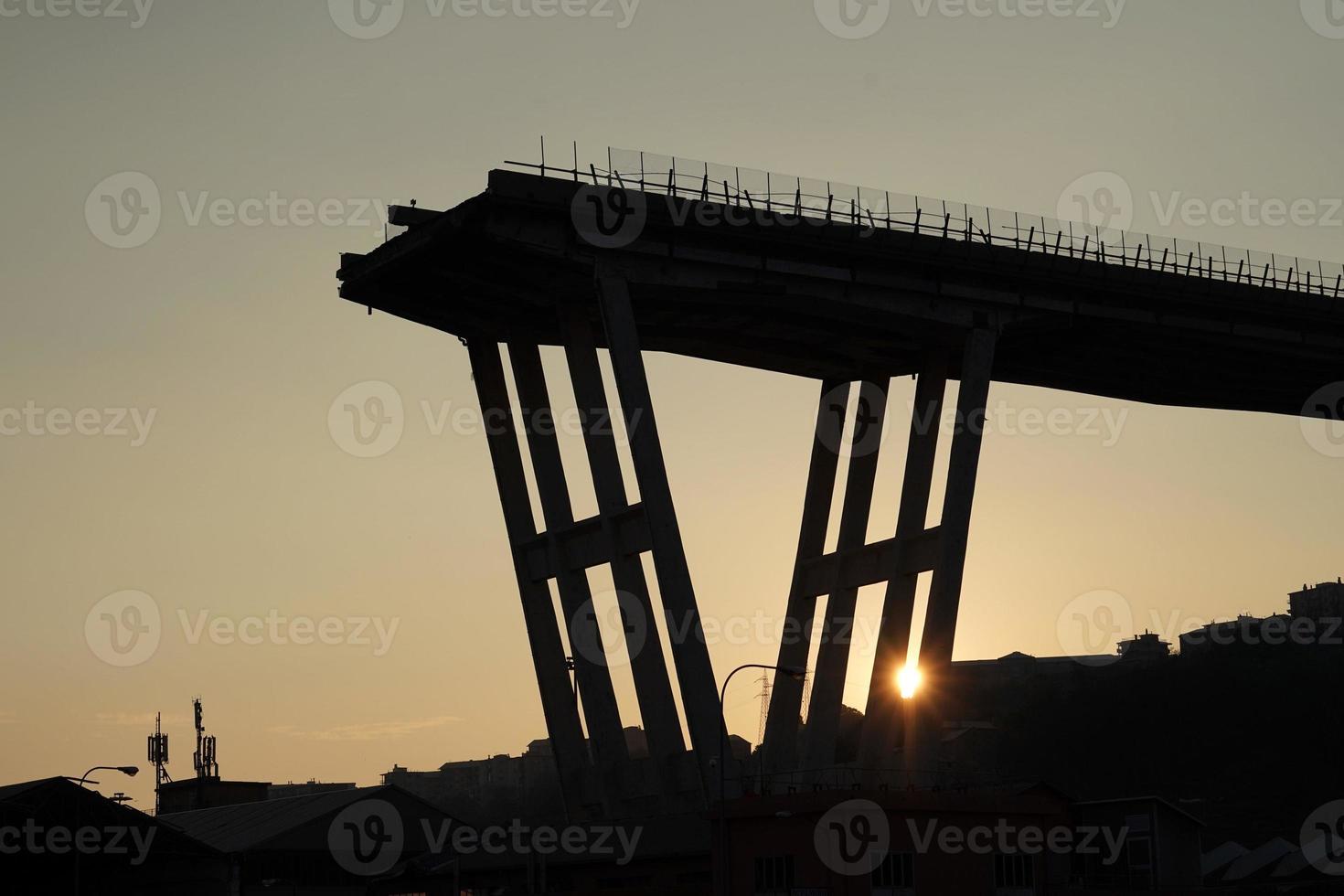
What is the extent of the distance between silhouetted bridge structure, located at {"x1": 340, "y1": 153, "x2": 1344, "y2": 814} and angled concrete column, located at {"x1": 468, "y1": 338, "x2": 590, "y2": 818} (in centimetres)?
11

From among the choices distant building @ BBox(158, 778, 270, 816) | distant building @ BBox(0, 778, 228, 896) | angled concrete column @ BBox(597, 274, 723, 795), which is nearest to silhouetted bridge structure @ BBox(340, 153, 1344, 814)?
angled concrete column @ BBox(597, 274, 723, 795)

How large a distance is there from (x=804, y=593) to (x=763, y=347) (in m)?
11.2

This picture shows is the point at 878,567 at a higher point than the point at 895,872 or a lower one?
higher

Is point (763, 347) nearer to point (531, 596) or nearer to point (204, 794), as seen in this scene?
point (531, 596)

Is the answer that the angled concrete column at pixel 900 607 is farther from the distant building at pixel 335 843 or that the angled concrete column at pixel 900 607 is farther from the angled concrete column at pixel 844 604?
the distant building at pixel 335 843

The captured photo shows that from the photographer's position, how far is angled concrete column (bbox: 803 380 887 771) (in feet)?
226

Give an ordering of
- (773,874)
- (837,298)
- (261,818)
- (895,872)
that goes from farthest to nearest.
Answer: (261,818) → (837,298) → (773,874) → (895,872)

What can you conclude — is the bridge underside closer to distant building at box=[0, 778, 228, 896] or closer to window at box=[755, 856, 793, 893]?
window at box=[755, 856, 793, 893]

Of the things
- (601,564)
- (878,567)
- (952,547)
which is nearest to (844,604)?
(878,567)

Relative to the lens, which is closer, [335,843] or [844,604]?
[844,604]

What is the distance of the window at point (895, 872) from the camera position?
4997 cm

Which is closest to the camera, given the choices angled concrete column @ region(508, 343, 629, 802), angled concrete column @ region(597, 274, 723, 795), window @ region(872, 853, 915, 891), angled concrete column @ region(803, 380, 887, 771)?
window @ region(872, 853, 915, 891)

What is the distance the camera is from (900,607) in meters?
66.4

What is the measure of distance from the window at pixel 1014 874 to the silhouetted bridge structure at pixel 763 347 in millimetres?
7777
